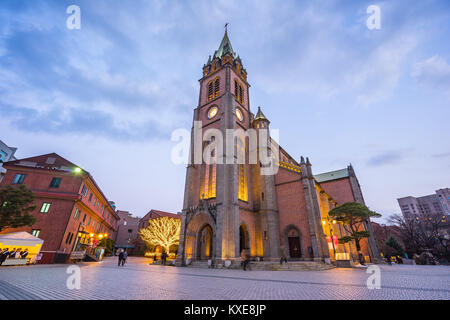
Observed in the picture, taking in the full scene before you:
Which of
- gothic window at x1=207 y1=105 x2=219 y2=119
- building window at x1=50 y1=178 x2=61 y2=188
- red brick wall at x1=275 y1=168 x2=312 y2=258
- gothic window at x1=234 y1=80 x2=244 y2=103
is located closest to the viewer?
building window at x1=50 y1=178 x2=61 y2=188

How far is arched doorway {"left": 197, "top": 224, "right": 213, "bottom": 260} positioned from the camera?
23641 mm

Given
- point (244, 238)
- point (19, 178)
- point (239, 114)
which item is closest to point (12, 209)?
point (19, 178)

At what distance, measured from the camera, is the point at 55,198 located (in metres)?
21.7

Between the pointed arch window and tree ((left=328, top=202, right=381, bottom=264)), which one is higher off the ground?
the pointed arch window

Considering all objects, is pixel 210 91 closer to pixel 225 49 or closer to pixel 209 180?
pixel 225 49

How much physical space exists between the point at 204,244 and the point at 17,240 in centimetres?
1668

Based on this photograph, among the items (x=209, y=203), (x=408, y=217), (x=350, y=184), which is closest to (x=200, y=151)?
(x=209, y=203)

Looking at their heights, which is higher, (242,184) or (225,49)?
(225,49)

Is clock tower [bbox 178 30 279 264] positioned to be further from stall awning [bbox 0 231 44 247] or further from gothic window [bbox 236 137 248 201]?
stall awning [bbox 0 231 44 247]

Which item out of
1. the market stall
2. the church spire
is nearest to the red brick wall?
the market stall

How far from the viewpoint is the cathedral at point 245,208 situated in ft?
70.9
